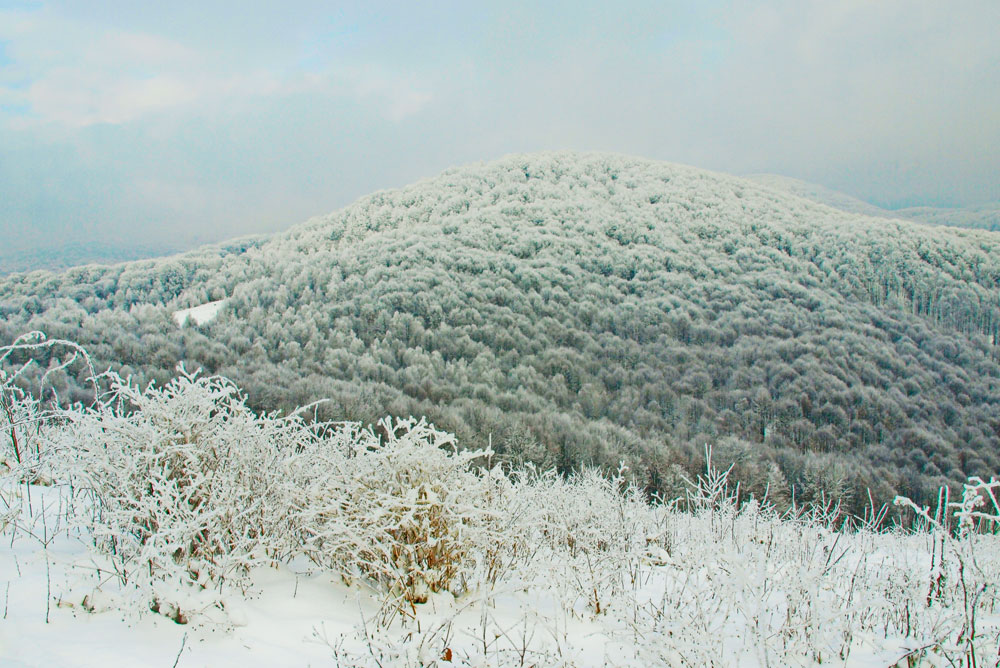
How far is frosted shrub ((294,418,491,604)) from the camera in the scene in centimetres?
240

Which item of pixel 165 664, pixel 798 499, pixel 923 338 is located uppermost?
pixel 165 664

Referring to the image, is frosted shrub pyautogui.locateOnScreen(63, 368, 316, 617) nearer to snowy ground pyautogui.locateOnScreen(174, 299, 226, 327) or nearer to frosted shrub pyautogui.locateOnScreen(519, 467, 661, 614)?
frosted shrub pyautogui.locateOnScreen(519, 467, 661, 614)

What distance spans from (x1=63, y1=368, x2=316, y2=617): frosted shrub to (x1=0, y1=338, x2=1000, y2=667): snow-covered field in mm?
13

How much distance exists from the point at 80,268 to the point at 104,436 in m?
31.9

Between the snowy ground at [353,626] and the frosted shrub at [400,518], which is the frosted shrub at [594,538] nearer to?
the snowy ground at [353,626]

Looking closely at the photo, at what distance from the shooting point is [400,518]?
2.42 metres

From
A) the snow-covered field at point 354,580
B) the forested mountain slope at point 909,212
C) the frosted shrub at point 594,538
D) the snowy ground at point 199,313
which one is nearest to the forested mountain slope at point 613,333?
the snowy ground at point 199,313

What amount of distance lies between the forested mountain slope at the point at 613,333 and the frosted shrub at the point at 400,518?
9.94 meters

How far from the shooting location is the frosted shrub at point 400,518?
2.40 m

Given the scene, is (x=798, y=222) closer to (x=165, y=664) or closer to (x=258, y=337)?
(x=258, y=337)

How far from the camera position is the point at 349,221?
42.3m

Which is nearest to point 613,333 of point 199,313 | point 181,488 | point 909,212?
point 199,313

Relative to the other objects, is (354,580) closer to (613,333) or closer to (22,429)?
(22,429)

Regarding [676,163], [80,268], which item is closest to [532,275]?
[80,268]
